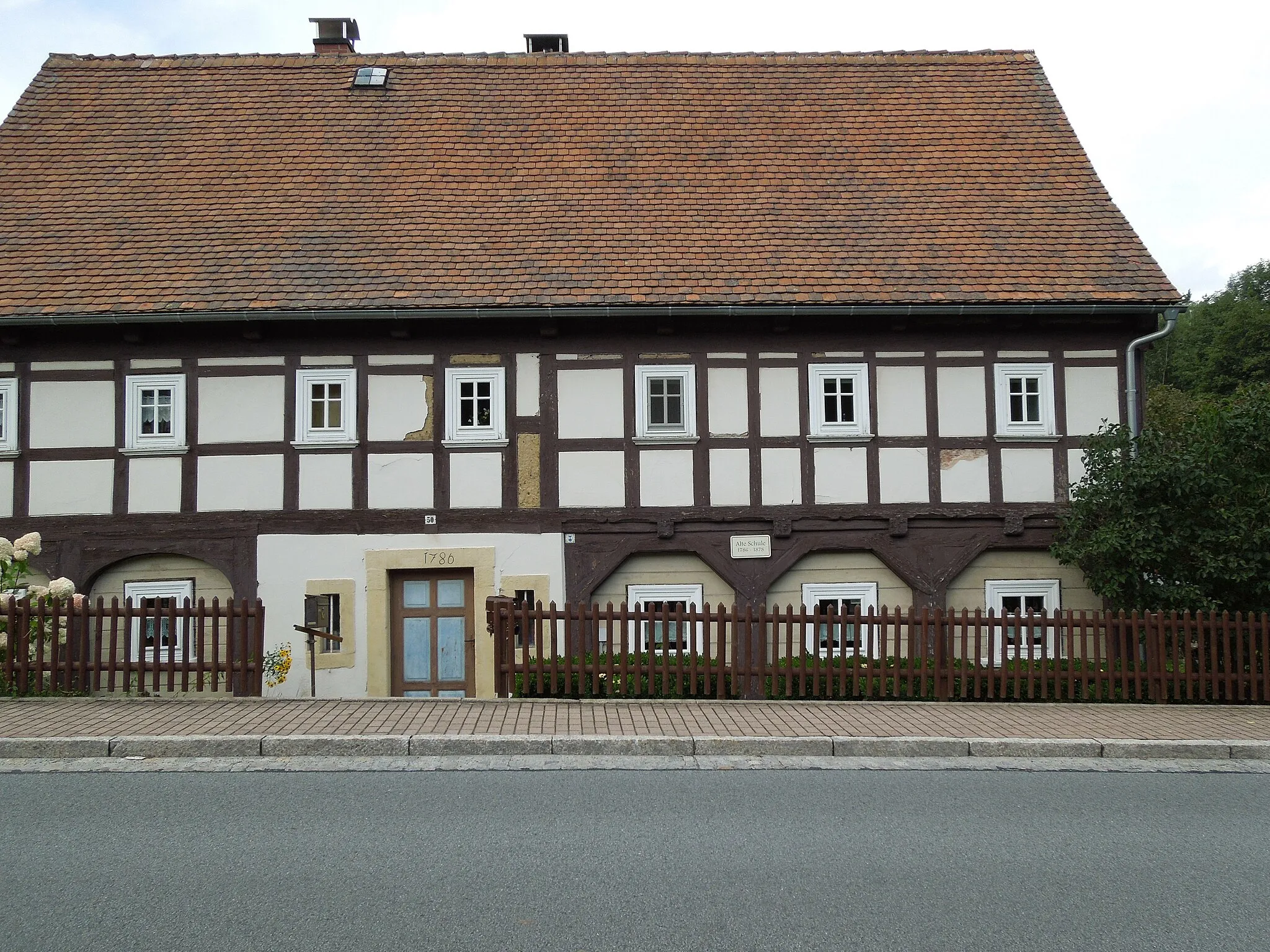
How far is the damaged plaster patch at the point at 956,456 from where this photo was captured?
13109mm

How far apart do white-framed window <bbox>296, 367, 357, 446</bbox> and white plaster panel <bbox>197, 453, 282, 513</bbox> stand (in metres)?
0.69

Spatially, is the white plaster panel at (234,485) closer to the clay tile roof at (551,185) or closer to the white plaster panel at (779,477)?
the clay tile roof at (551,185)

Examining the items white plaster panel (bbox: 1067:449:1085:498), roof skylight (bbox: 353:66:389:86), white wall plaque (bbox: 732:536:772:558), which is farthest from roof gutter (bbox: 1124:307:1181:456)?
roof skylight (bbox: 353:66:389:86)

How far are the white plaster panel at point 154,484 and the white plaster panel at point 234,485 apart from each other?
302 mm

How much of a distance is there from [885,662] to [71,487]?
10.2 meters

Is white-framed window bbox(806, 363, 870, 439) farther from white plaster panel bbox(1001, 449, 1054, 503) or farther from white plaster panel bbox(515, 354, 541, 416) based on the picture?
white plaster panel bbox(515, 354, 541, 416)

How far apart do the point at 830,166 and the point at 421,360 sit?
673 cm

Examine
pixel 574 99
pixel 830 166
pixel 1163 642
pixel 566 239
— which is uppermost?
pixel 574 99

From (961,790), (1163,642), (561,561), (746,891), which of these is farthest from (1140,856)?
(561,561)

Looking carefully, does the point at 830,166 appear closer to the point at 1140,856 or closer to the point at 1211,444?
the point at 1211,444

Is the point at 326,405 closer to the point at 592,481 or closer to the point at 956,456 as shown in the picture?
the point at 592,481

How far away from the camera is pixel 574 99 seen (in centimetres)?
1623

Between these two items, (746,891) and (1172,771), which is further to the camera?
(1172,771)

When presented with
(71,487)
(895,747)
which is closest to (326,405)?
(71,487)
